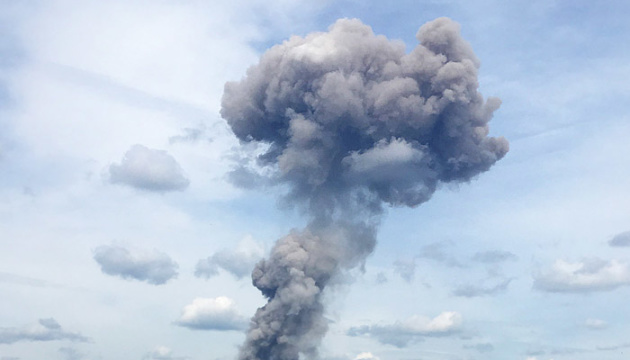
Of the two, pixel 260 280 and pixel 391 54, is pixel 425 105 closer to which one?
pixel 391 54

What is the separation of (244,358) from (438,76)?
42.3m

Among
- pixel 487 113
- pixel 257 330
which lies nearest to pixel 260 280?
pixel 257 330

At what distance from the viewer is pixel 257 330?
113250 mm

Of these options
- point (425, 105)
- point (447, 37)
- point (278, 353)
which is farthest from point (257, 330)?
point (447, 37)

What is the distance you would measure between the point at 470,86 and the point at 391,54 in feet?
37.1

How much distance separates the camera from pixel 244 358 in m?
114

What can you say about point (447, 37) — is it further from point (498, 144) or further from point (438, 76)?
point (498, 144)

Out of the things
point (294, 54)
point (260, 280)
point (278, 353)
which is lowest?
point (278, 353)

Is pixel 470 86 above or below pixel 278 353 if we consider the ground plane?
above

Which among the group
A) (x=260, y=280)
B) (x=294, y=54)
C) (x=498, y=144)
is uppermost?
(x=294, y=54)

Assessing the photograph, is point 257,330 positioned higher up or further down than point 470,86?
further down

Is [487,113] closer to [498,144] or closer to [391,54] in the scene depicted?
[498,144]

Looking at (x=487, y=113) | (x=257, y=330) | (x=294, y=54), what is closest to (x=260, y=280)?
(x=257, y=330)

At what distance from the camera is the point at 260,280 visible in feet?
383
